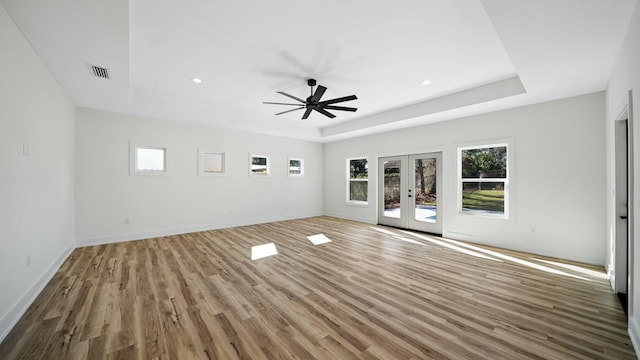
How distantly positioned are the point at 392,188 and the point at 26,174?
6.49 meters

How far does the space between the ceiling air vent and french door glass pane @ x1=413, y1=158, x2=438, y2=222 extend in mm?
6026

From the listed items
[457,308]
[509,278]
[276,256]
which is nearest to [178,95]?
[276,256]

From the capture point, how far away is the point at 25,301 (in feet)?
7.69

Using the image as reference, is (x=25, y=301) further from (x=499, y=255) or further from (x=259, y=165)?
(x=499, y=255)

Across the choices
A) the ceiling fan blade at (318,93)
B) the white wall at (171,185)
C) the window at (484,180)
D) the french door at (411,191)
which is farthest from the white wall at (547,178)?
the white wall at (171,185)

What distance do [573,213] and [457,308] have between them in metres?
3.10

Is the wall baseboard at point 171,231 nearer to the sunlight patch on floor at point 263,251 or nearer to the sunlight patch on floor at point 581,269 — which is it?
the sunlight patch on floor at point 263,251

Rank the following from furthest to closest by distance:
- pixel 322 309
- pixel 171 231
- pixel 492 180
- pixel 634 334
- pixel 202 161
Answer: pixel 202 161 < pixel 171 231 < pixel 492 180 < pixel 322 309 < pixel 634 334

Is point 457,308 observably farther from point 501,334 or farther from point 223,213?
point 223,213

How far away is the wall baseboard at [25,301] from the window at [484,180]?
21.2ft

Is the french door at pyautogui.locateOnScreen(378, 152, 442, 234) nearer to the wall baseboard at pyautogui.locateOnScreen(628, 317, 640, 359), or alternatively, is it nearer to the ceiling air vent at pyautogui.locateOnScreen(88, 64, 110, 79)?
the wall baseboard at pyautogui.locateOnScreen(628, 317, 640, 359)

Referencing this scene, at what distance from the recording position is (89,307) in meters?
2.38

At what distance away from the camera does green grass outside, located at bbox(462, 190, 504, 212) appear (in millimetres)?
4707

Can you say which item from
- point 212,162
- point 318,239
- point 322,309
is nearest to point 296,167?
point 212,162
